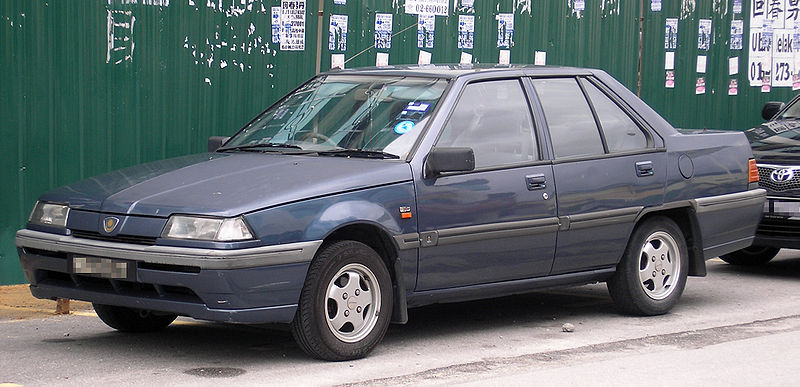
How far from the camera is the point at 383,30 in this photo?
11.9m

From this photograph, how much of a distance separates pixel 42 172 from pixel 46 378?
352cm

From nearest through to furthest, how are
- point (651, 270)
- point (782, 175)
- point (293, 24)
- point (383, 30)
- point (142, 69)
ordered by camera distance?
1. point (651, 270)
2. point (142, 69)
3. point (782, 175)
4. point (293, 24)
5. point (383, 30)

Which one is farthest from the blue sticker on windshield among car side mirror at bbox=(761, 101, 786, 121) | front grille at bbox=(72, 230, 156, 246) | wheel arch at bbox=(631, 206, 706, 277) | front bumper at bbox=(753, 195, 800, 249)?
car side mirror at bbox=(761, 101, 786, 121)

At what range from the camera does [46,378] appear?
638 centimetres

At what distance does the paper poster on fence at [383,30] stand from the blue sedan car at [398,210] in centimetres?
367

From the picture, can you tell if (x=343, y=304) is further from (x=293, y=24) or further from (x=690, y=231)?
(x=293, y=24)

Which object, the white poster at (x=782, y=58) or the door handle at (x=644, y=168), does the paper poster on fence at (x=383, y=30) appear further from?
the white poster at (x=782, y=58)

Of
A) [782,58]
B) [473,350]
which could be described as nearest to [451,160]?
[473,350]

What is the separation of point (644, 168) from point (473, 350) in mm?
1855

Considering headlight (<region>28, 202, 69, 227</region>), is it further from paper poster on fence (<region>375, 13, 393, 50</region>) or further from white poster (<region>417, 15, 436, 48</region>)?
white poster (<region>417, 15, 436, 48</region>)

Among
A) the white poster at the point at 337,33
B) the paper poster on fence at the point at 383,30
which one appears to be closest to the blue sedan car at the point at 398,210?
the white poster at the point at 337,33

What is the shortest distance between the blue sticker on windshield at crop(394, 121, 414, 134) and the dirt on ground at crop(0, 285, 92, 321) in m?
2.78

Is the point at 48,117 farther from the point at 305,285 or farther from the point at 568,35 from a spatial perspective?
the point at 568,35

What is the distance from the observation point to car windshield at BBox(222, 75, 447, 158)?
287 inches
